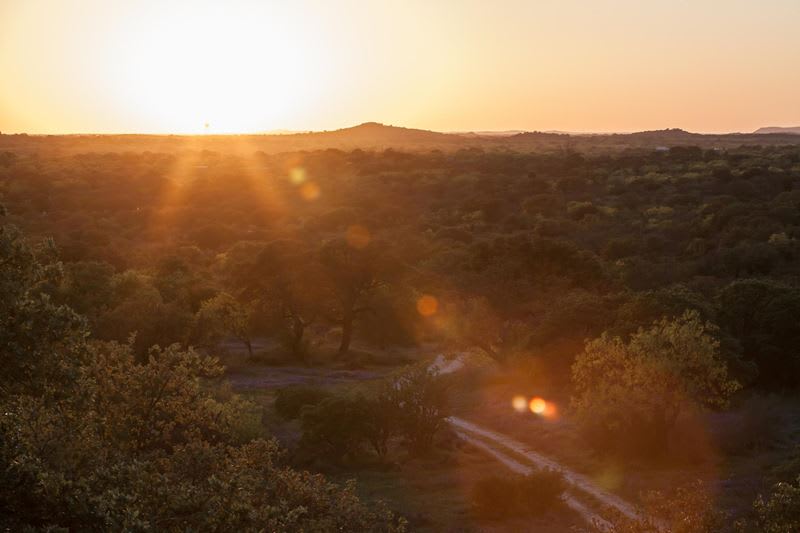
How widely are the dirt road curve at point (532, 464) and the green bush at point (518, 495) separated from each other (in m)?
0.65

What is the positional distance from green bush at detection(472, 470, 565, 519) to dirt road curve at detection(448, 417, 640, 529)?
25.6 inches

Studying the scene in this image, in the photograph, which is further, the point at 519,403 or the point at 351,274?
the point at 351,274

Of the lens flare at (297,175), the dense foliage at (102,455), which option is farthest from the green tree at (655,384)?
the lens flare at (297,175)

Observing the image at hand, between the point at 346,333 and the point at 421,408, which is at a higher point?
the point at 421,408

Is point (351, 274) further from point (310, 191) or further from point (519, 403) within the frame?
point (310, 191)

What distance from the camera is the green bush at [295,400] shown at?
3142 centimetres

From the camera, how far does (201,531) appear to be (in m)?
9.72

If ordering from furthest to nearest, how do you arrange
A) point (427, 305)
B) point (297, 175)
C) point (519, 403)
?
point (297, 175) → point (427, 305) → point (519, 403)

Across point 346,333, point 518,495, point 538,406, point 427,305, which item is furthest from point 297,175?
point 518,495

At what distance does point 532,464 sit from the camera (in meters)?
27.2

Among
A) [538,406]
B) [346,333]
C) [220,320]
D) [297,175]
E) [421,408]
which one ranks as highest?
[297,175]

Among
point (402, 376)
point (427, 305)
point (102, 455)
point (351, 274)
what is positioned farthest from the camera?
point (427, 305)

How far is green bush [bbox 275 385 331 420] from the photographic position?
31.4m

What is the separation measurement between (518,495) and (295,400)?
11803mm
